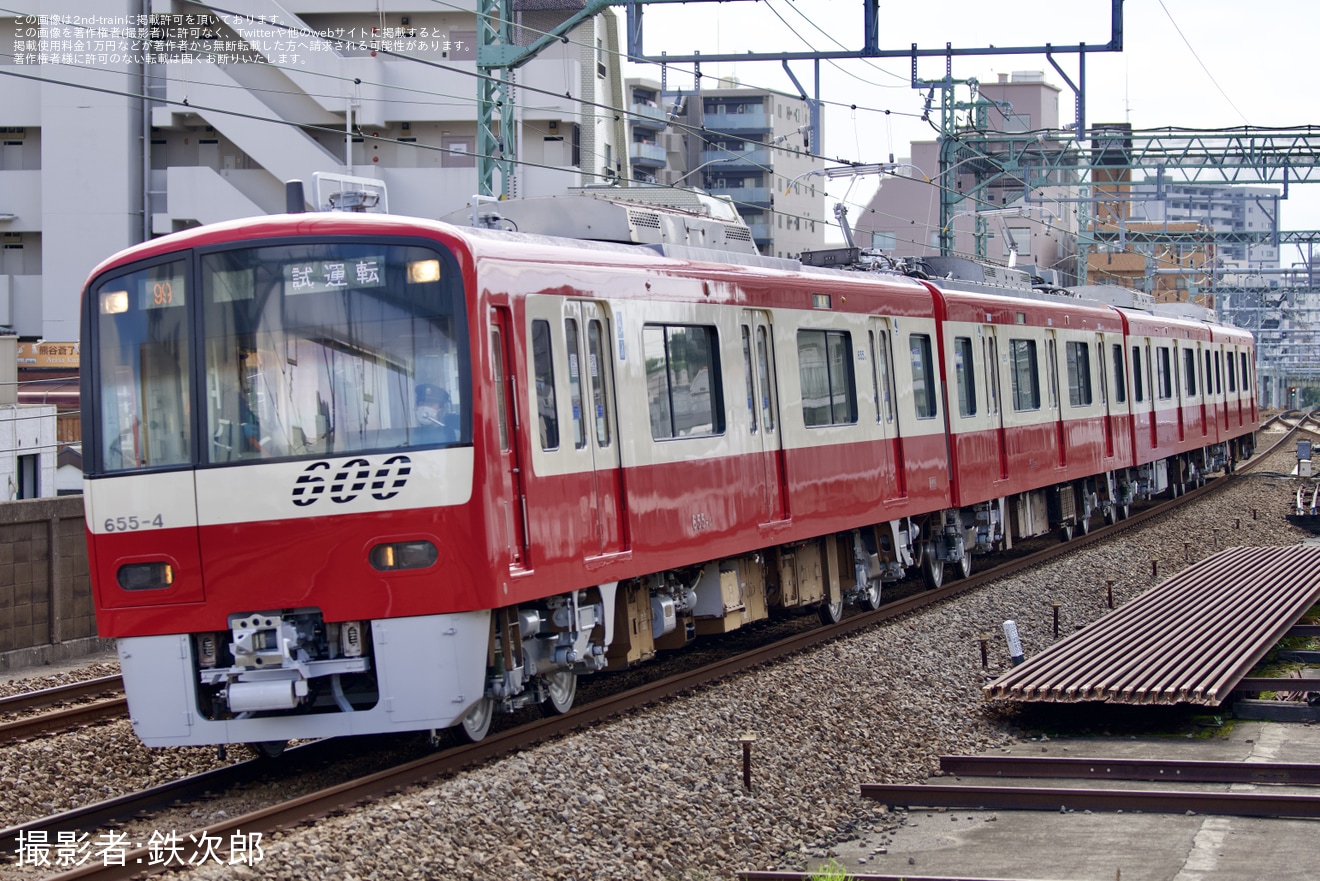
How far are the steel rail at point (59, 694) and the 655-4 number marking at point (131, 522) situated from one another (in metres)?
2.06

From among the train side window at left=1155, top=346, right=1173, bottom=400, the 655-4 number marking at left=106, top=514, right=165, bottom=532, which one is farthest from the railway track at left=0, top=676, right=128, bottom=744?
the train side window at left=1155, top=346, right=1173, bottom=400

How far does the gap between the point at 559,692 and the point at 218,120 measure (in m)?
32.3

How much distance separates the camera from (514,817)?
6.62 m

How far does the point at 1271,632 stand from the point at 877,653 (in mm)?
2726

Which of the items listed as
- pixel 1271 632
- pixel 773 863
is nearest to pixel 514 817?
pixel 773 863

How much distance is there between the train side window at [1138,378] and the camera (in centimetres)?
2186

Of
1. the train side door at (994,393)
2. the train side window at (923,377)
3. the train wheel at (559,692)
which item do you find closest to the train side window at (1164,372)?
the train side door at (994,393)

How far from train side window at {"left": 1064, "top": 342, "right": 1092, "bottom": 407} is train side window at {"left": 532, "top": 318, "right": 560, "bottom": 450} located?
11.7 metres

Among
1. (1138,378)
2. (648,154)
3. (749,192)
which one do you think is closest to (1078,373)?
(1138,378)

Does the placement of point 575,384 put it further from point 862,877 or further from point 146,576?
point 862,877

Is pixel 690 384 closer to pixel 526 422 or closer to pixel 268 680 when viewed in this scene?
pixel 526 422

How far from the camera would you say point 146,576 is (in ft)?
24.8

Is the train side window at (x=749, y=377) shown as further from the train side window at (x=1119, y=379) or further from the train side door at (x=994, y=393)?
the train side window at (x=1119, y=379)

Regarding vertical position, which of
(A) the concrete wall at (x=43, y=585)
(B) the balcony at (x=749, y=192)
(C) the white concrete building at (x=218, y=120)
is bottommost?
(A) the concrete wall at (x=43, y=585)
